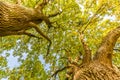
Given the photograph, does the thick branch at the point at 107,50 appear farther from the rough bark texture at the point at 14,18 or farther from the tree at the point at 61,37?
the tree at the point at 61,37

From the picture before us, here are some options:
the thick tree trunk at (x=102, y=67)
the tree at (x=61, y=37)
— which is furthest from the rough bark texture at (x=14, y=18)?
the tree at (x=61, y=37)

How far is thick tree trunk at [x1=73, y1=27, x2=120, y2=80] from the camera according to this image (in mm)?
5836

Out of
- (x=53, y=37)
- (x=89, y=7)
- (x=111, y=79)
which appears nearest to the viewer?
(x=111, y=79)

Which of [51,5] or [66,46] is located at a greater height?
[51,5]

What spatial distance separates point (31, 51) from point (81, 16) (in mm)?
4020

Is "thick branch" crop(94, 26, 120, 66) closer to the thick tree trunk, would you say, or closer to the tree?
the thick tree trunk

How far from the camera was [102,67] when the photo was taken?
20.0ft

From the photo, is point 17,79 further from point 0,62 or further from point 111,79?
point 111,79

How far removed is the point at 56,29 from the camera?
1344 cm

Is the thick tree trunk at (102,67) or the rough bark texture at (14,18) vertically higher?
the rough bark texture at (14,18)

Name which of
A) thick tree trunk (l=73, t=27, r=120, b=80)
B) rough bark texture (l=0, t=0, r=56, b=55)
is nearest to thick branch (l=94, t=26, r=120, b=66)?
thick tree trunk (l=73, t=27, r=120, b=80)

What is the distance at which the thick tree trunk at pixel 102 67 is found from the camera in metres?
5.84

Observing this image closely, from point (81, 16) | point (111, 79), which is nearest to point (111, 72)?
point (111, 79)

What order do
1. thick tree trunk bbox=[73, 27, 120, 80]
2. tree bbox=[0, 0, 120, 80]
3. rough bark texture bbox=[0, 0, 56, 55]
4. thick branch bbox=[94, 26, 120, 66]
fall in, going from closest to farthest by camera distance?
thick tree trunk bbox=[73, 27, 120, 80] → rough bark texture bbox=[0, 0, 56, 55] → thick branch bbox=[94, 26, 120, 66] → tree bbox=[0, 0, 120, 80]
